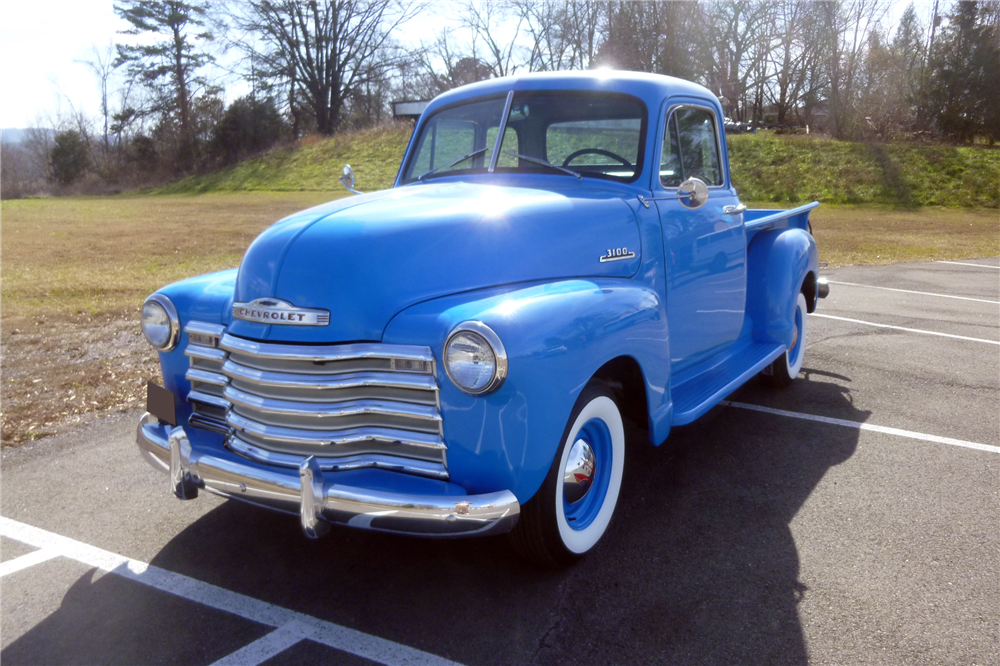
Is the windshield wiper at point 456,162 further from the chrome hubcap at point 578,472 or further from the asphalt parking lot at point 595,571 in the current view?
the asphalt parking lot at point 595,571

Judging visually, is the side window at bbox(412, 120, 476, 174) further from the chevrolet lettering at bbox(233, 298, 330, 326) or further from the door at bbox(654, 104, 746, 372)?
the chevrolet lettering at bbox(233, 298, 330, 326)

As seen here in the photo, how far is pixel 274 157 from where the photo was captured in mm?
38062

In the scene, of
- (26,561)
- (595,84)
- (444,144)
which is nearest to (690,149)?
(595,84)

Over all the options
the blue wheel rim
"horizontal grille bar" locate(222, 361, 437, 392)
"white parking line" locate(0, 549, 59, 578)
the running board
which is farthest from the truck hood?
"white parking line" locate(0, 549, 59, 578)

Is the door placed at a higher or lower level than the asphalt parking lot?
higher

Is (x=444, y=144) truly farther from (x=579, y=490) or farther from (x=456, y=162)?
(x=579, y=490)

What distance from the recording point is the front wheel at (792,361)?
5.36 meters

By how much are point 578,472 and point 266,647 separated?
4.15ft

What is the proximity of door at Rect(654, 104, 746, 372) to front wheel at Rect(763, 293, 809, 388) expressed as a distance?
882 mm

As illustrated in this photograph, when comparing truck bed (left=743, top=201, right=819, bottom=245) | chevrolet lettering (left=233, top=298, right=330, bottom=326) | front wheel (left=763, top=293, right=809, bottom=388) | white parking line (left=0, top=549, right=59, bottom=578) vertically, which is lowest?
white parking line (left=0, top=549, right=59, bottom=578)

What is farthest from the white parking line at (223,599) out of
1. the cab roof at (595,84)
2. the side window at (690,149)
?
the cab roof at (595,84)

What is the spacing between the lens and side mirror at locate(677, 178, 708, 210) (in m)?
3.59

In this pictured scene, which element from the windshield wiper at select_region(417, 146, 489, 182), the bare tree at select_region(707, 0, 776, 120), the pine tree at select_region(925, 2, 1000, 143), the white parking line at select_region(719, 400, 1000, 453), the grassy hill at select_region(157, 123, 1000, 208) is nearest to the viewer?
the windshield wiper at select_region(417, 146, 489, 182)

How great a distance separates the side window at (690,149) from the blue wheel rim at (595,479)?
1.44 m
